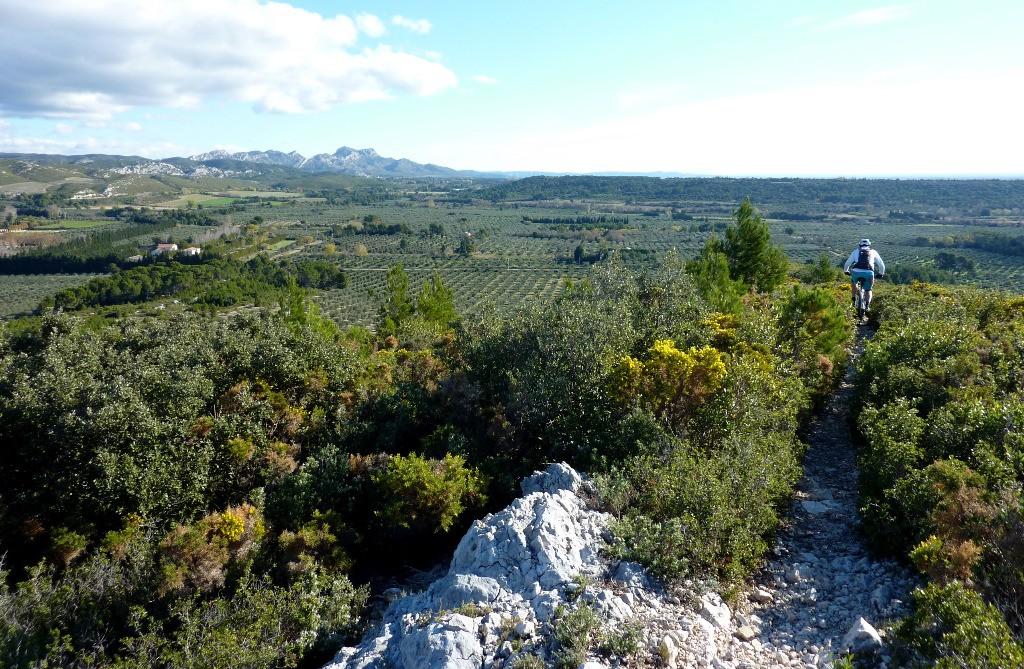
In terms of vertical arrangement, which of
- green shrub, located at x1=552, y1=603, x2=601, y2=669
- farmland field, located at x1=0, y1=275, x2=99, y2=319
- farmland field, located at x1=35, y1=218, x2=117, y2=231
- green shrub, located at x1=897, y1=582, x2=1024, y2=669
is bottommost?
farmland field, located at x1=0, y1=275, x2=99, y2=319

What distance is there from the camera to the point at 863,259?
17.5 metres

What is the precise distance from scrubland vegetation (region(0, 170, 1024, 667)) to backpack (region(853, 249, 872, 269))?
6.33 ft

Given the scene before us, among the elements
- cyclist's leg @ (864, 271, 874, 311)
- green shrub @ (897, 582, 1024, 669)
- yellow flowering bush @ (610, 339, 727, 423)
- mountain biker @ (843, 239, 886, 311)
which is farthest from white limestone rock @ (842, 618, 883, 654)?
cyclist's leg @ (864, 271, 874, 311)

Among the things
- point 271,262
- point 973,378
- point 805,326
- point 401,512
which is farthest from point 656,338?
point 271,262

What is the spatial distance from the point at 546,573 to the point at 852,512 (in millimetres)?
7328

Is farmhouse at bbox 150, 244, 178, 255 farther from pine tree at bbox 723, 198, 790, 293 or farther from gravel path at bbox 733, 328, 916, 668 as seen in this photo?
gravel path at bbox 733, 328, 916, 668

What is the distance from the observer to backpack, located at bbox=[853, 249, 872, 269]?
17312 millimetres

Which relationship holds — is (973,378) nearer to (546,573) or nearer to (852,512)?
(852,512)

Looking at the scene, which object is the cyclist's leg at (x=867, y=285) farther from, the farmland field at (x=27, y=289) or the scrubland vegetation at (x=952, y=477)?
the farmland field at (x=27, y=289)

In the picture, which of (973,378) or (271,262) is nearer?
(973,378)

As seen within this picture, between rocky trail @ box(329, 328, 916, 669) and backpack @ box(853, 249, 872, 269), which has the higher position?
backpack @ box(853, 249, 872, 269)

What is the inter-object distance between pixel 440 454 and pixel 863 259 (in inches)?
574

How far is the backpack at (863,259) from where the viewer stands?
1731 centimetres

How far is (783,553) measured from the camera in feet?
33.6
